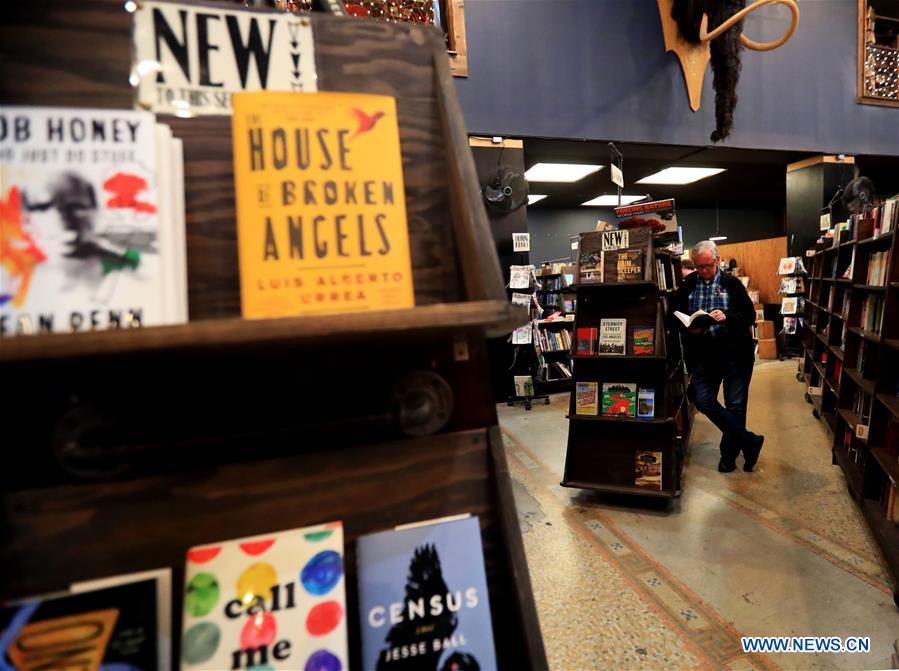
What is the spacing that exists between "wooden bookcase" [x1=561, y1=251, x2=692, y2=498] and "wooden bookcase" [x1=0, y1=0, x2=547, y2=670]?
2.33 meters

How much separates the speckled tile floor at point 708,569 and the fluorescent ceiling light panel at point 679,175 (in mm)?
5353

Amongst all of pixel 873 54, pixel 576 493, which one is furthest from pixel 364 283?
pixel 873 54

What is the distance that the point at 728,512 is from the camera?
2.81 meters

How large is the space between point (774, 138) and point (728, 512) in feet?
17.5

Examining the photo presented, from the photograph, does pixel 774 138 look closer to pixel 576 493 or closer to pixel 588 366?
pixel 588 366

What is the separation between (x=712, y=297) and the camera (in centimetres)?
317

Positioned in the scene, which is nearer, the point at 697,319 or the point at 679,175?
the point at 697,319

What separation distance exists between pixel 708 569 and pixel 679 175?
7.36 metres

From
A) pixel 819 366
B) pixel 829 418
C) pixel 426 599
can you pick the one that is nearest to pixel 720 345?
pixel 829 418

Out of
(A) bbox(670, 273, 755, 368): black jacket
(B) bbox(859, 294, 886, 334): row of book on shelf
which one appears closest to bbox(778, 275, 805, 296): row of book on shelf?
(B) bbox(859, 294, 886, 334): row of book on shelf

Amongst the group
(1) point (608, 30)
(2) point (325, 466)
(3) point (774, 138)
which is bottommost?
(2) point (325, 466)

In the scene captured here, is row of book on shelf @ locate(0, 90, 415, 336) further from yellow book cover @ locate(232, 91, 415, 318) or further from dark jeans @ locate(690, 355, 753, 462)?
dark jeans @ locate(690, 355, 753, 462)

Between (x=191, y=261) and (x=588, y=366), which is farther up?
(x=191, y=261)

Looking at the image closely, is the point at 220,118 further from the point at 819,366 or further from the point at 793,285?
the point at 793,285
